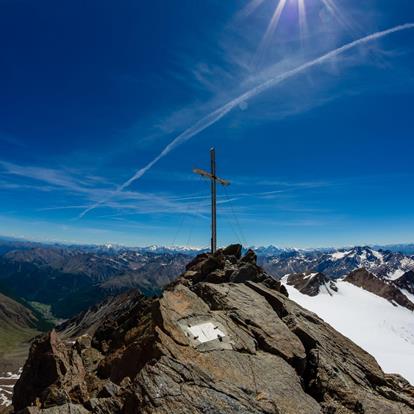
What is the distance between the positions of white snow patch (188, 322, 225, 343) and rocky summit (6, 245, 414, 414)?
68 millimetres

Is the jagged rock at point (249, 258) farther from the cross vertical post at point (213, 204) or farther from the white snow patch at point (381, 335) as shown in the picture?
the white snow patch at point (381, 335)

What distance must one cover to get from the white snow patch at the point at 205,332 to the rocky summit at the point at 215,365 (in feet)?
0.22

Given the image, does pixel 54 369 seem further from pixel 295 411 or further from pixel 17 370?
pixel 17 370

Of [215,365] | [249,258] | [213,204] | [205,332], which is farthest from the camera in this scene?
[249,258]

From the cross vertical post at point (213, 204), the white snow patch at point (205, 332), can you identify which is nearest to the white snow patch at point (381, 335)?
the cross vertical post at point (213, 204)

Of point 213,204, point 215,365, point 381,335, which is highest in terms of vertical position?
point 213,204

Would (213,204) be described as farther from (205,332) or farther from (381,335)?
(381,335)

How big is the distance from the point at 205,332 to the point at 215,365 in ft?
10.5

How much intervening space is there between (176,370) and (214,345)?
14.3ft

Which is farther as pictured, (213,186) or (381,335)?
(381,335)

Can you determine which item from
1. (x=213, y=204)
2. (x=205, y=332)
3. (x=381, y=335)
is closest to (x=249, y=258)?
(x=213, y=204)

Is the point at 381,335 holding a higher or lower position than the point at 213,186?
lower

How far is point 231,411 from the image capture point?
13594mm

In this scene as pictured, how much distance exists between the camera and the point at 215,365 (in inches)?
667
